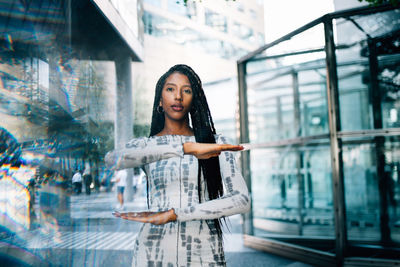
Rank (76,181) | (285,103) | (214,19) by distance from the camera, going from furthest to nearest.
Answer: (285,103) → (214,19) → (76,181)

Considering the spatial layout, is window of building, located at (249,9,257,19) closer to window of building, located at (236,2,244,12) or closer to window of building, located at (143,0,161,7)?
window of building, located at (236,2,244,12)

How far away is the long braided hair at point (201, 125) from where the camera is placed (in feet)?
3.91

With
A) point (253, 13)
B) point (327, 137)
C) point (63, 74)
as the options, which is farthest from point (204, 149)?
point (327, 137)

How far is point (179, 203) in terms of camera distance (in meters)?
1.18

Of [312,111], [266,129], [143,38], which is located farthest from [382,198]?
[143,38]

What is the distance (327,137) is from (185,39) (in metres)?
3.03

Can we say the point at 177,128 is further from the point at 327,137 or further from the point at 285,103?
the point at 285,103

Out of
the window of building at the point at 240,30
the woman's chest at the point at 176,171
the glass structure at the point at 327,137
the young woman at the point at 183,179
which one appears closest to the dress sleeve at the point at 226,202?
the young woman at the point at 183,179

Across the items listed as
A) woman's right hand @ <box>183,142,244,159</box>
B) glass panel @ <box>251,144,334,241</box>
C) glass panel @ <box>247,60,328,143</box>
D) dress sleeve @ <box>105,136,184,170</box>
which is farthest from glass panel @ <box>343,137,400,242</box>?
dress sleeve @ <box>105,136,184,170</box>

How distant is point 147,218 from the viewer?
1.01 metres

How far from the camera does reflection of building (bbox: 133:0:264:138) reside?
1.38 meters

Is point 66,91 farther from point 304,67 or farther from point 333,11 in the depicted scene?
point 304,67

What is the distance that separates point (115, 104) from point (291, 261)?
3.82 metres

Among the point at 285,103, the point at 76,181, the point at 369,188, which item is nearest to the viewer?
the point at 76,181
